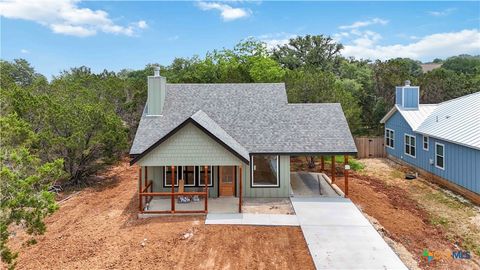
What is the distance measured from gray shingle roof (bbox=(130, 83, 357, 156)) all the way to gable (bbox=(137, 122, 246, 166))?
3.64 feet

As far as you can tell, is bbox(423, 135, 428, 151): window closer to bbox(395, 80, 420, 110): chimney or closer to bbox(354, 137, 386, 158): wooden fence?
bbox(395, 80, 420, 110): chimney

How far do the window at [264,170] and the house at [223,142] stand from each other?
0.05 metres

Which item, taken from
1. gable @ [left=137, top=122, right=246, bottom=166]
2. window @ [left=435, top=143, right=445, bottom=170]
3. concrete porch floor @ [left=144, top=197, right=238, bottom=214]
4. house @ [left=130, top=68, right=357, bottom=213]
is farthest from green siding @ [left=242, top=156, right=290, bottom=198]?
window @ [left=435, top=143, right=445, bottom=170]

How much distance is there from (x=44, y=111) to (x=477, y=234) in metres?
19.9

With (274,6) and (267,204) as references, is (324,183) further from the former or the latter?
(274,6)

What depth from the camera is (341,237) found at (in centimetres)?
1025

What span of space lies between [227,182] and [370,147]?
16.3 m

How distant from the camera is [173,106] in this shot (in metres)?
16.9

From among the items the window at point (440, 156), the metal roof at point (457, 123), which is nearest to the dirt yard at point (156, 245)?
the metal roof at point (457, 123)

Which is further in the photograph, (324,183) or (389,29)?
(389,29)

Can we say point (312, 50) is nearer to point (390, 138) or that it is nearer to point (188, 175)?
point (390, 138)

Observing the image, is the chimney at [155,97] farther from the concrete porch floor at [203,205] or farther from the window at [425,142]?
the window at [425,142]

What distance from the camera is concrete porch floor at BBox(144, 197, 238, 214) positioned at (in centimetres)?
1280

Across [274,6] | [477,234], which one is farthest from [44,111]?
[477,234]
